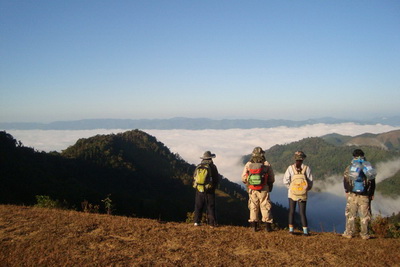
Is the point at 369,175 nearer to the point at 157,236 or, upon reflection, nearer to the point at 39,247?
the point at 157,236

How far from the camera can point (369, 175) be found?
28.2ft

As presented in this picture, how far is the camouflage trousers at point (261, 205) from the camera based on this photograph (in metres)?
9.28

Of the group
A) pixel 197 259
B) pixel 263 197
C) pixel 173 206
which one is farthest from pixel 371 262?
pixel 173 206

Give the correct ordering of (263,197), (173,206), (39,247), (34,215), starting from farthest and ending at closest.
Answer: (173,206), (34,215), (263,197), (39,247)

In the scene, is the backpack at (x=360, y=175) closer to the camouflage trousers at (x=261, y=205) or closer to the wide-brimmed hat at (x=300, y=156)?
the wide-brimmed hat at (x=300, y=156)

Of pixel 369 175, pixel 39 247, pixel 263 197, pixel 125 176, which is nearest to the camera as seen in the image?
pixel 39 247

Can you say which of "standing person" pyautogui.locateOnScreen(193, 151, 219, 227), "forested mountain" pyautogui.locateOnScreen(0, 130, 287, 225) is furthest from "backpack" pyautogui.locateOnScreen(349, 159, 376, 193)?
"forested mountain" pyautogui.locateOnScreen(0, 130, 287, 225)

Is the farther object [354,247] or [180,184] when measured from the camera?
[180,184]

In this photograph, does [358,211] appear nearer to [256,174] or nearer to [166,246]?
[256,174]

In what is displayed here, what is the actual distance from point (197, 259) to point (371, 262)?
4.24 m

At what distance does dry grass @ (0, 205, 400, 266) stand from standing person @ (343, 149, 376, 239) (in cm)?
46

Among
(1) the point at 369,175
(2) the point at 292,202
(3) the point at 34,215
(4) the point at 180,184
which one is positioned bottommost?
(4) the point at 180,184

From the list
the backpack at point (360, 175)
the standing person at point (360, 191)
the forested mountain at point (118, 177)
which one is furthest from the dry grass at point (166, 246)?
the forested mountain at point (118, 177)

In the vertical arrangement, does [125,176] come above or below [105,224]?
below
